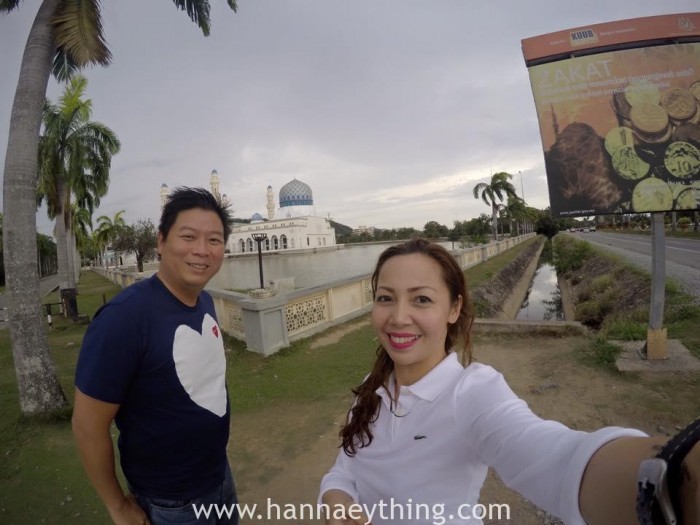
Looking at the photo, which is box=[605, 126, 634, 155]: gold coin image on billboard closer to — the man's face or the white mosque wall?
the man's face

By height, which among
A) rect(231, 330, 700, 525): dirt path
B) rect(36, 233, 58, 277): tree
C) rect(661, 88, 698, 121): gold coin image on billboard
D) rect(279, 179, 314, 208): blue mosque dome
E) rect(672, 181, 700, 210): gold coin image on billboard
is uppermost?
rect(279, 179, 314, 208): blue mosque dome

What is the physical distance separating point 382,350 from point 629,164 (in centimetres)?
411

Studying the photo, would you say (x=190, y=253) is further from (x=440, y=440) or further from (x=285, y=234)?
(x=285, y=234)

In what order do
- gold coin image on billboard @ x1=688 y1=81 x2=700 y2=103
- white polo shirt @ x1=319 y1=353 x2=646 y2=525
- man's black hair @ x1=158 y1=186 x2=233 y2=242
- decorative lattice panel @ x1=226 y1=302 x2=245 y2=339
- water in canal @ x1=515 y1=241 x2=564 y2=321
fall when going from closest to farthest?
white polo shirt @ x1=319 y1=353 x2=646 y2=525 → man's black hair @ x1=158 y1=186 x2=233 y2=242 → gold coin image on billboard @ x1=688 y1=81 x2=700 y2=103 → decorative lattice panel @ x1=226 y1=302 x2=245 y2=339 → water in canal @ x1=515 y1=241 x2=564 y2=321

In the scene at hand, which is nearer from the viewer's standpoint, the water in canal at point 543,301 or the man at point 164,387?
the man at point 164,387

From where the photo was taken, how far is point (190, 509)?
1485mm

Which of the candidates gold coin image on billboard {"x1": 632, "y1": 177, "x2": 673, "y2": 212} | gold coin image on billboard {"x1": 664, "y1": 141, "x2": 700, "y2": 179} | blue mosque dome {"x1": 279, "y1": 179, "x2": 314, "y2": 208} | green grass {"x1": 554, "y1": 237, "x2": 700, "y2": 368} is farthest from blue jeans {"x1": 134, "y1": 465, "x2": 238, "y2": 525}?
blue mosque dome {"x1": 279, "y1": 179, "x2": 314, "y2": 208}

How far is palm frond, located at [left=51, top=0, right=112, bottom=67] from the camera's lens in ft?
14.8

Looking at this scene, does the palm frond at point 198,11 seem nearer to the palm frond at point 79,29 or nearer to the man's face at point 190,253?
the palm frond at point 79,29

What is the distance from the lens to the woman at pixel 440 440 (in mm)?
761

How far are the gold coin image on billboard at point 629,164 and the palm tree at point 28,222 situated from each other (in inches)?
266

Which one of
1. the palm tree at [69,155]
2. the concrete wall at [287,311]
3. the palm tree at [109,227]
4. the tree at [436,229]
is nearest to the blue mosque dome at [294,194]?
the tree at [436,229]

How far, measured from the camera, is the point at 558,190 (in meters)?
4.05

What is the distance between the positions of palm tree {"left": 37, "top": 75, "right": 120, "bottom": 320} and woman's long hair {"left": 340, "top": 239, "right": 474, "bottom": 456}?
13.6 m
